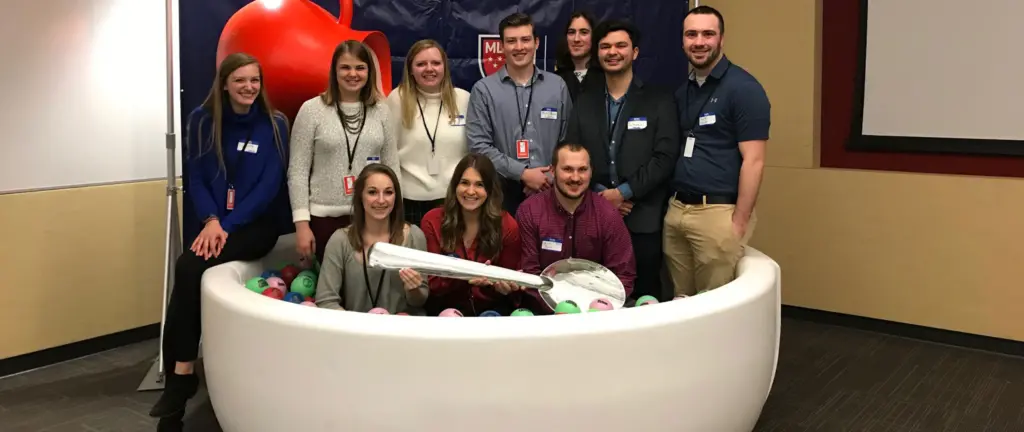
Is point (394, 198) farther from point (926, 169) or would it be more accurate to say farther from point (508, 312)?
point (926, 169)

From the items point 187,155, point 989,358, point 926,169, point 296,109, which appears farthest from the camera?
point 926,169

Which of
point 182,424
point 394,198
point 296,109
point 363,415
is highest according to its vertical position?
point 296,109

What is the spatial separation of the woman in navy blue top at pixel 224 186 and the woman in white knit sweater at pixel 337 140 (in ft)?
0.40

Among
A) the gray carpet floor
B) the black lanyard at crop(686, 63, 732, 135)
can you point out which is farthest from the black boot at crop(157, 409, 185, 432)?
the black lanyard at crop(686, 63, 732, 135)

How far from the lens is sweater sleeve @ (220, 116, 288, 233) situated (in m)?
3.19

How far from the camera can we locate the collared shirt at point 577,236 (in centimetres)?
312

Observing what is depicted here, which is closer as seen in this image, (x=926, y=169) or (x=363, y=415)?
(x=363, y=415)

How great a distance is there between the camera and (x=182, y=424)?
3.06 metres

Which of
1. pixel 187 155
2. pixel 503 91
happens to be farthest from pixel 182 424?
pixel 503 91

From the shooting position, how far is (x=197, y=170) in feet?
10.5

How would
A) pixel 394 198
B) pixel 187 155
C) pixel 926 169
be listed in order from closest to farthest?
pixel 394 198 < pixel 187 155 < pixel 926 169

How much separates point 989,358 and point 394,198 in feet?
10.0

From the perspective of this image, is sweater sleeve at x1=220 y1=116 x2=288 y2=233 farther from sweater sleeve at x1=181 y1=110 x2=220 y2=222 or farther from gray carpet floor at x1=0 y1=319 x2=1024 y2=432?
gray carpet floor at x1=0 y1=319 x2=1024 y2=432

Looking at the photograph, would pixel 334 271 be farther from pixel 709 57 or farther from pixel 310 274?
pixel 709 57
